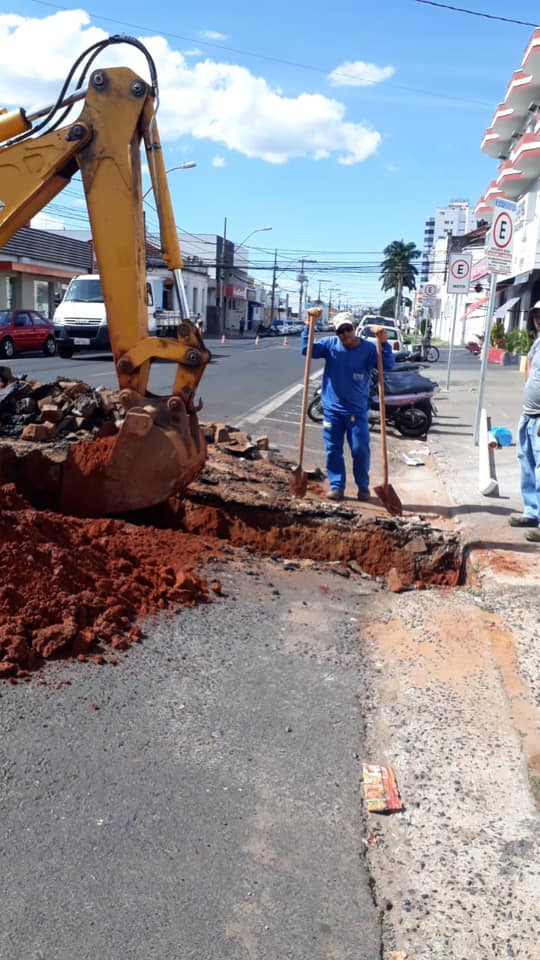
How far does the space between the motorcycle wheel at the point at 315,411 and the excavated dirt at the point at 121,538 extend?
4.99 meters

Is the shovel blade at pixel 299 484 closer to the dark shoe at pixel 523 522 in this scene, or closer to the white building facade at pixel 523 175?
the dark shoe at pixel 523 522

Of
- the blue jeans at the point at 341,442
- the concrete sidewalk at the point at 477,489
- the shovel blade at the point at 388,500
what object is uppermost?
the blue jeans at the point at 341,442

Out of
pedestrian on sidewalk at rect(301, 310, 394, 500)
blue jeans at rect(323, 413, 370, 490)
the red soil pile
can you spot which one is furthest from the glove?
the red soil pile

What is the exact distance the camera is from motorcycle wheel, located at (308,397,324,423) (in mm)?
14234

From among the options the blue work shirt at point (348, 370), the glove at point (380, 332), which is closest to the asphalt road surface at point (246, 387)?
the blue work shirt at point (348, 370)

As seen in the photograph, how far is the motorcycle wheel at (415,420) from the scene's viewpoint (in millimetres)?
13594

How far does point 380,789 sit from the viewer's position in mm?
3377

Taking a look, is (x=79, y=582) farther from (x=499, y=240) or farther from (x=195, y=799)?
(x=499, y=240)

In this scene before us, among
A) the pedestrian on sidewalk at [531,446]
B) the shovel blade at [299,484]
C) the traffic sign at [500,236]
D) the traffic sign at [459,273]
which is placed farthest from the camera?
the traffic sign at [459,273]

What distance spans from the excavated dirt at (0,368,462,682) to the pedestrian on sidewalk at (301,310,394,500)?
0.47 meters

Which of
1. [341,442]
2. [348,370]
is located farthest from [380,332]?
[341,442]

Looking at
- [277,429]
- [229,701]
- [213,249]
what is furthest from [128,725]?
[213,249]

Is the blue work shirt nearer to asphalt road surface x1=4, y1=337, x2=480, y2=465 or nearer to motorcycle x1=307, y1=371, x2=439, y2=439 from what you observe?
asphalt road surface x1=4, y1=337, x2=480, y2=465

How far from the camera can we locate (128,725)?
3.77 metres
